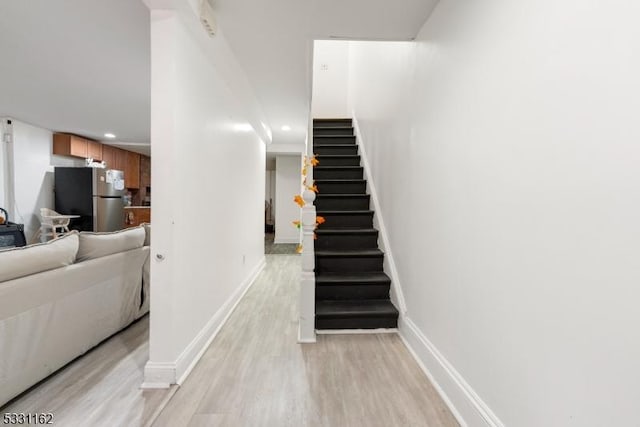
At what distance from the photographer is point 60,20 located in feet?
6.37

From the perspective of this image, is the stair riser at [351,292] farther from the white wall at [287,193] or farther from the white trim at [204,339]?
the white wall at [287,193]

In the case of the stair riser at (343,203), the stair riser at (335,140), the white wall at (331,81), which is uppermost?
the white wall at (331,81)

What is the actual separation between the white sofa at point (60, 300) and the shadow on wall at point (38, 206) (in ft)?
12.9

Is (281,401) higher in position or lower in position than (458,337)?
lower

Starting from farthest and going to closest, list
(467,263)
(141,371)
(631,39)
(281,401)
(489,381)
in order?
(141,371) < (281,401) < (467,263) < (489,381) < (631,39)

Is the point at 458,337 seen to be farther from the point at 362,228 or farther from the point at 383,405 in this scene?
the point at 362,228

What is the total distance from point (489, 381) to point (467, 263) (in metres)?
0.50

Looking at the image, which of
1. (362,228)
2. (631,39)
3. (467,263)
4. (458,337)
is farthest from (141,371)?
(631,39)

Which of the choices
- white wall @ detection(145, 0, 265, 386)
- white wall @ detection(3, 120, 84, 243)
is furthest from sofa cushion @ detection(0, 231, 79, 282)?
white wall @ detection(3, 120, 84, 243)

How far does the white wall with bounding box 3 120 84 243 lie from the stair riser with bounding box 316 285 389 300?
5.15 metres

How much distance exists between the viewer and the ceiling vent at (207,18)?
1681 millimetres

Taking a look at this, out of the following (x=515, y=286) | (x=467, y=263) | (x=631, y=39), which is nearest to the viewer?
(x=631, y=39)

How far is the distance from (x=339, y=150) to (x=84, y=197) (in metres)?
4.63

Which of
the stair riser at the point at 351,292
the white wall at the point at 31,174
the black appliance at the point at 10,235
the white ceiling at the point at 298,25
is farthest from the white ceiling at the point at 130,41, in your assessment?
the stair riser at the point at 351,292
